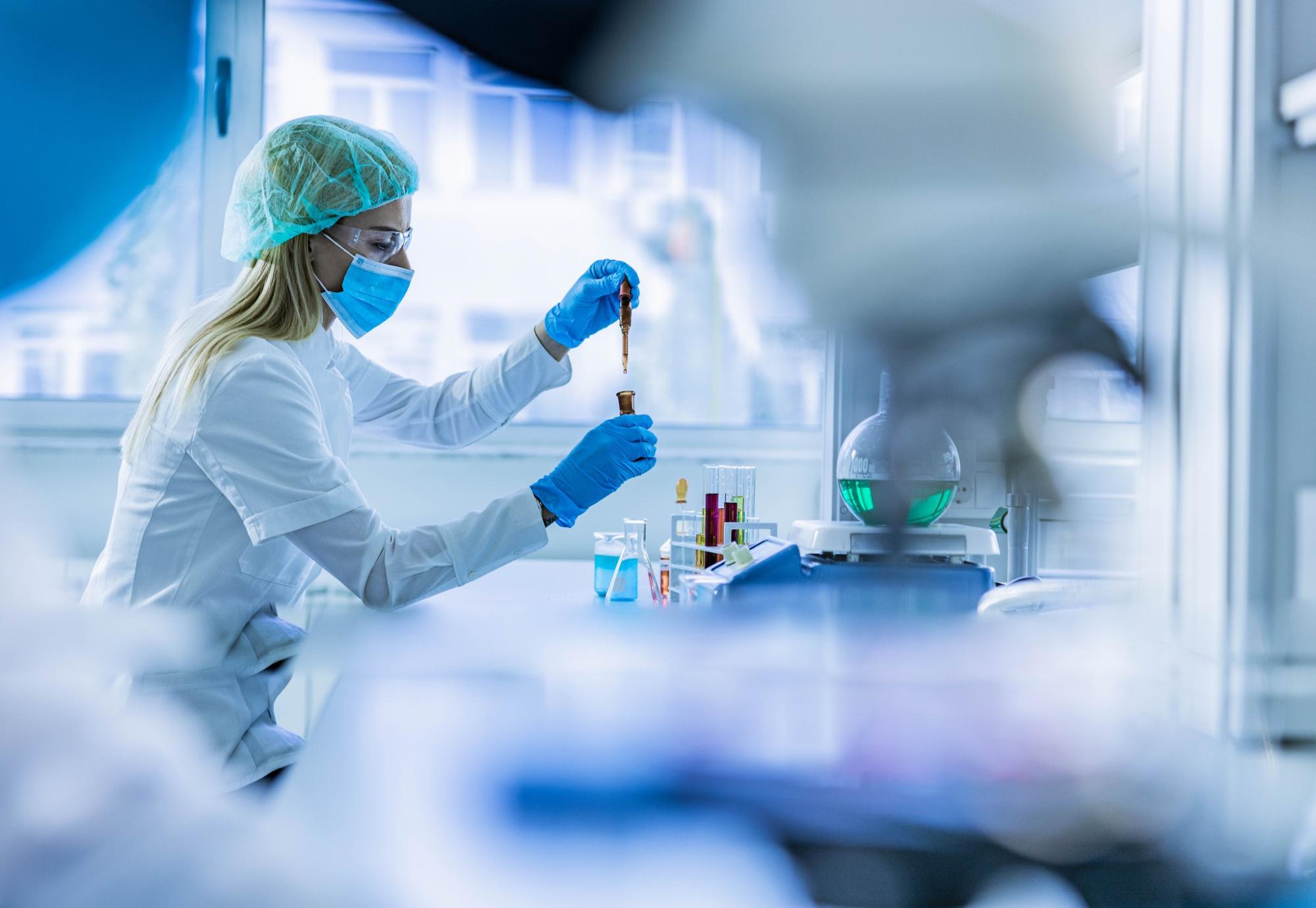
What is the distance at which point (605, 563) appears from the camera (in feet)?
4.64

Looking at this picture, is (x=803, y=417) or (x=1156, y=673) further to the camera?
(x=803, y=417)

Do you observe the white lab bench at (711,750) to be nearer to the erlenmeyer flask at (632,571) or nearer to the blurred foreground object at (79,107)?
the blurred foreground object at (79,107)

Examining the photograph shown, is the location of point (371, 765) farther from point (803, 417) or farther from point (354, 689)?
point (803, 417)

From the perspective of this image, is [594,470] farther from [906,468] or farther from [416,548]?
[906,468]

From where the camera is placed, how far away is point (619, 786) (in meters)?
0.60

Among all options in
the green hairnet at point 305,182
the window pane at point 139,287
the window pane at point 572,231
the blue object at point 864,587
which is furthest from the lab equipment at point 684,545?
the window pane at point 139,287

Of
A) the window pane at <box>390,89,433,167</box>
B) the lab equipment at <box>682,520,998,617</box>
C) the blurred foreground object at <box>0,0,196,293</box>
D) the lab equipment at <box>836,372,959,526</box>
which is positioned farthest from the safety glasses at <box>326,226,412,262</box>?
the lab equipment at <box>836,372,959,526</box>

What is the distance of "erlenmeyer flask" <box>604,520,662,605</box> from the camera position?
4.38ft

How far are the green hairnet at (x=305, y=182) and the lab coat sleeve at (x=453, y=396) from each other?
37 centimetres

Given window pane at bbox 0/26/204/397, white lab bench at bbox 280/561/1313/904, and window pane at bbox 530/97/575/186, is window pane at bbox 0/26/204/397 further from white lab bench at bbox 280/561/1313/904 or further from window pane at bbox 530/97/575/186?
white lab bench at bbox 280/561/1313/904

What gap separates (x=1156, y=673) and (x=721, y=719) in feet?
1.01

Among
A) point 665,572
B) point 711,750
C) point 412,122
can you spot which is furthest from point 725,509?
point 412,122

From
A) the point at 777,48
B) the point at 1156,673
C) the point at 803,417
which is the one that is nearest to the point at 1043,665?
the point at 1156,673

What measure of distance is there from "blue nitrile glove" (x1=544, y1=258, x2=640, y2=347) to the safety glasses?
31 centimetres
